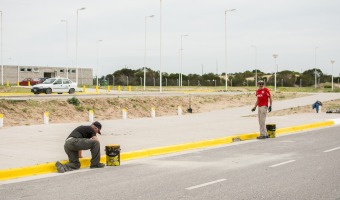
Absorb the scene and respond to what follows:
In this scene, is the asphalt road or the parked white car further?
the parked white car

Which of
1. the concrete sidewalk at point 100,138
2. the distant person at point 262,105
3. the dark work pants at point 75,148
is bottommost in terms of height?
the concrete sidewalk at point 100,138

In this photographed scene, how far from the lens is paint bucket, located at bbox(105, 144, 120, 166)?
12016 mm

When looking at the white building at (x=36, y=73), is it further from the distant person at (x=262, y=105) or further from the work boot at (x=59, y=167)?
the work boot at (x=59, y=167)

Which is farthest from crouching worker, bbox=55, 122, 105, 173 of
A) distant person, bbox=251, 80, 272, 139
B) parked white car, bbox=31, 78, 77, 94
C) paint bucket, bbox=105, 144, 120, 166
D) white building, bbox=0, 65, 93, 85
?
white building, bbox=0, 65, 93, 85

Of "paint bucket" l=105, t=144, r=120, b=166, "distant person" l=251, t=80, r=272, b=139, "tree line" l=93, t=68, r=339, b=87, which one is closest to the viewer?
"paint bucket" l=105, t=144, r=120, b=166

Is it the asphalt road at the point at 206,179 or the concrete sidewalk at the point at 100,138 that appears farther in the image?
the concrete sidewalk at the point at 100,138

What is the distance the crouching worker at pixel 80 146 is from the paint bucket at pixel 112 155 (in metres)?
0.23

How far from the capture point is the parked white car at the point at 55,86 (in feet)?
159

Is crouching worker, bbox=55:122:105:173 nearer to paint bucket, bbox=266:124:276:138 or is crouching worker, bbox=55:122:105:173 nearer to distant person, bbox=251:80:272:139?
distant person, bbox=251:80:272:139

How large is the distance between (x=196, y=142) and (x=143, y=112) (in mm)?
21424

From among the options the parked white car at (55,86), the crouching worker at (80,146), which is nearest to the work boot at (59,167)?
the crouching worker at (80,146)

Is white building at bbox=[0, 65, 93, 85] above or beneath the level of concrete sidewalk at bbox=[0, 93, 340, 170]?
above

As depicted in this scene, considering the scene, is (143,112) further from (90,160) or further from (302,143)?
(90,160)

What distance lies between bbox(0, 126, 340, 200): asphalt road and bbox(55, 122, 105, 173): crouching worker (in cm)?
31
